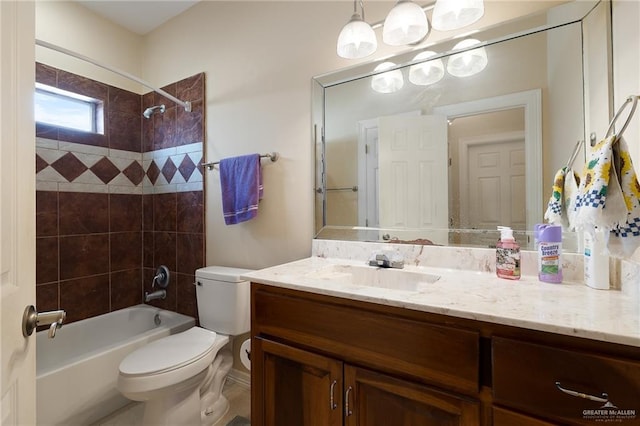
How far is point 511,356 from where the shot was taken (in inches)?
26.8

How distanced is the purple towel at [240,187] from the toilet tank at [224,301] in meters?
0.35

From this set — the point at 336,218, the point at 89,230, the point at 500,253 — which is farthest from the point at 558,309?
the point at 89,230

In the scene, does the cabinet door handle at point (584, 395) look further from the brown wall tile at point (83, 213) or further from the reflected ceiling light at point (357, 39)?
the brown wall tile at point (83, 213)

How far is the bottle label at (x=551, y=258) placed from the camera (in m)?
0.99

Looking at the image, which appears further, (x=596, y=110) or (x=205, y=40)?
(x=205, y=40)

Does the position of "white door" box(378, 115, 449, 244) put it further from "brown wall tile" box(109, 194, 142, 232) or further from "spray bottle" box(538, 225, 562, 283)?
"brown wall tile" box(109, 194, 142, 232)

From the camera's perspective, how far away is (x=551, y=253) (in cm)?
99

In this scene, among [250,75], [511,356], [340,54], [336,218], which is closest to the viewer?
[511,356]

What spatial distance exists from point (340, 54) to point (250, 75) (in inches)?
28.1

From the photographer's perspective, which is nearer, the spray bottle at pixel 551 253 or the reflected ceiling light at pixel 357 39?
the spray bottle at pixel 551 253

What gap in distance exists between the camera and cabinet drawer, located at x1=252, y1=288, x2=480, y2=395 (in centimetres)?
74

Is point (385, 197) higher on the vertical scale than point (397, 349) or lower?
higher

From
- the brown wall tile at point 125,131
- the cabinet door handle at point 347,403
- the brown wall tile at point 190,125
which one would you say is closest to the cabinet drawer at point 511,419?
the cabinet door handle at point 347,403

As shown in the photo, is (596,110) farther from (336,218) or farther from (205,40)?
(205,40)
